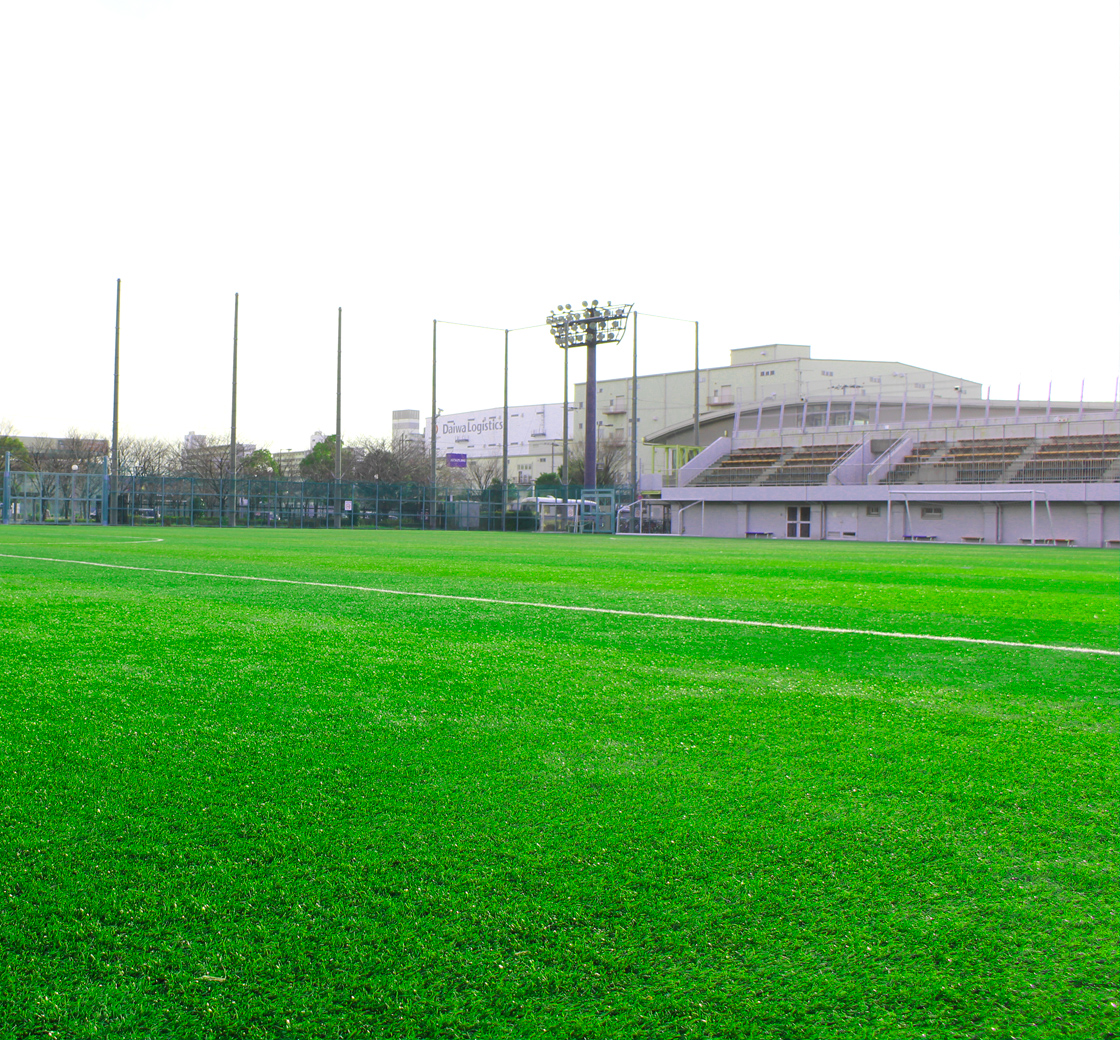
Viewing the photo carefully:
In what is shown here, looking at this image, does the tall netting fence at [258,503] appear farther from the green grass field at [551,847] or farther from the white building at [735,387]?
the green grass field at [551,847]

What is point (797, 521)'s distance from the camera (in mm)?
39375

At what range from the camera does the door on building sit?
3900cm

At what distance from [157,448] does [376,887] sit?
268 ft

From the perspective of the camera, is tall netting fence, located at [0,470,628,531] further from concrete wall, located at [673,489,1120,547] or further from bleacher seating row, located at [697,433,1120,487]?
concrete wall, located at [673,489,1120,547]

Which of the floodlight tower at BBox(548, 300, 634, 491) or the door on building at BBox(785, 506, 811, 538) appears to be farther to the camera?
the floodlight tower at BBox(548, 300, 634, 491)

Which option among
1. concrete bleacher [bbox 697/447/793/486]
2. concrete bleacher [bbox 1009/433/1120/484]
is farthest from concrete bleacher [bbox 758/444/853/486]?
concrete bleacher [bbox 1009/433/1120/484]

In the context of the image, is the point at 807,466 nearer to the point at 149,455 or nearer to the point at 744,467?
the point at 744,467

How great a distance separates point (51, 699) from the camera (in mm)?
3475

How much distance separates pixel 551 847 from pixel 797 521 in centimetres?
3861

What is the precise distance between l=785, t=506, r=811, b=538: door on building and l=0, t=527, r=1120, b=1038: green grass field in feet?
116

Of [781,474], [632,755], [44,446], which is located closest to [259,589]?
[632,755]

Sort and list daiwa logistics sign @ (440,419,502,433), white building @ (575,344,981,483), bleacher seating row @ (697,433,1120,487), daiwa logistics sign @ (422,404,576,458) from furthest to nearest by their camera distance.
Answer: daiwa logistics sign @ (440,419,502,433), daiwa logistics sign @ (422,404,576,458), white building @ (575,344,981,483), bleacher seating row @ (697,433,1120,487)

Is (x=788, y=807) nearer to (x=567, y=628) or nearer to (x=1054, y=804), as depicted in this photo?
(x=1054, y=804)

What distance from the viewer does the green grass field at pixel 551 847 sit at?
1.54 meters
